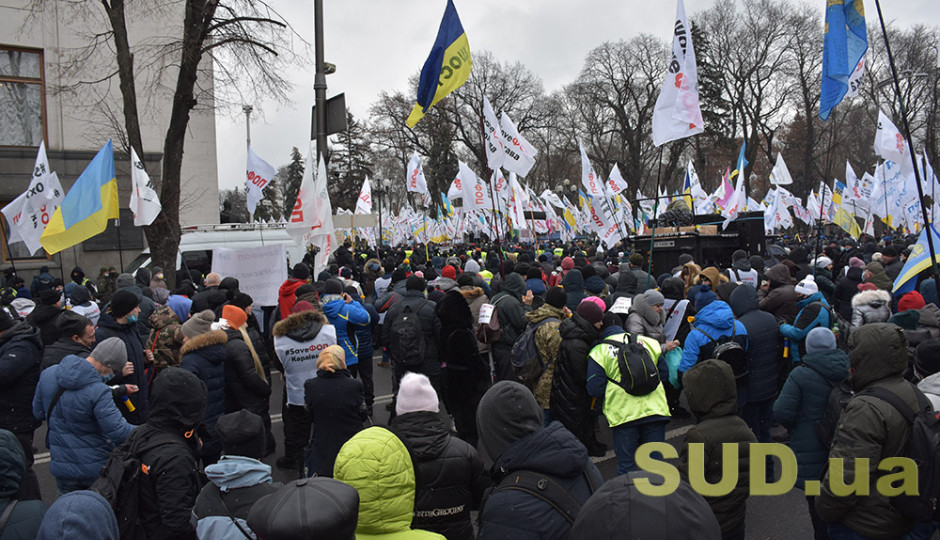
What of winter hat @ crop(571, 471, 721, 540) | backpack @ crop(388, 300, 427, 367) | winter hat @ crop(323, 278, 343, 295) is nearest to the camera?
winter hat @ crop(571, 471, 721, 540)

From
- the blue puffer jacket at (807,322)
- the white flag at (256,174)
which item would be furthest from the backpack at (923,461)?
the white flag at (256,174)

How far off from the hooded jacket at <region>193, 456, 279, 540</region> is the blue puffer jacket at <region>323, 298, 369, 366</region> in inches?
153

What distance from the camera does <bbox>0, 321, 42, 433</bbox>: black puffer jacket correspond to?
5.01 meters

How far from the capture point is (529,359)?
19.1 ft

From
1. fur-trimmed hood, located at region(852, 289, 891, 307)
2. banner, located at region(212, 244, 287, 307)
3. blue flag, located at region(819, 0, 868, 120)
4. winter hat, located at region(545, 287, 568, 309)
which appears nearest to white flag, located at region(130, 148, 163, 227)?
banner, located at region(212, 244, 287, 307)

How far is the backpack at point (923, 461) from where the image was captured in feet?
9.34

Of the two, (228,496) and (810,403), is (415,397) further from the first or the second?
(810,403)

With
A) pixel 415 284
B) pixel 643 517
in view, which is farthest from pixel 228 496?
pixel 415 284

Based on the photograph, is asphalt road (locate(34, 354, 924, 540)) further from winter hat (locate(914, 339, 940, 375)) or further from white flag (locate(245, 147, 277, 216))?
white flag (locate(245, 147, 277, 216))

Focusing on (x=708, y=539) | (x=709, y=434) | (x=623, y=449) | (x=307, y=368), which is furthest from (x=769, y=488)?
(x=307, y=368)

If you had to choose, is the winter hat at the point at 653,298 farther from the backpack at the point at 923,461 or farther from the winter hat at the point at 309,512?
Answer: the winter hat at the point at 309,512

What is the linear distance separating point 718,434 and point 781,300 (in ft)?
13.4

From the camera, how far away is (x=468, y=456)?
10.5 feet

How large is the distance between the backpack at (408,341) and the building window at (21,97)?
18.0 m
